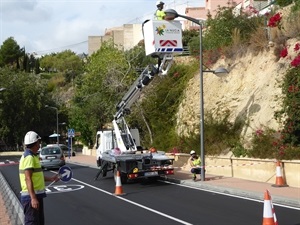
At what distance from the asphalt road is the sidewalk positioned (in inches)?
20.1

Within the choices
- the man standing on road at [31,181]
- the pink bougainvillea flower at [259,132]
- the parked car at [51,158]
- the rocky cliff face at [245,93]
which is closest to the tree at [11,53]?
the parked car at [51,158]

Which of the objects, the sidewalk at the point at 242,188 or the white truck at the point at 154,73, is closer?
the sidewalk at the point at 242,188

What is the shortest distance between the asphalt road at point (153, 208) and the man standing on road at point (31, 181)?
148 inches

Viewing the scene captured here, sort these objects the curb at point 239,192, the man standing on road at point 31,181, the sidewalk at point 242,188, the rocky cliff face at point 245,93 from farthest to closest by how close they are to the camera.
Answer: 1. the rocky cliff face at point 245,93
2. the sidewalk at point 242,188
3. the curb at point 239,192
4. the man standing on road at point 31,181

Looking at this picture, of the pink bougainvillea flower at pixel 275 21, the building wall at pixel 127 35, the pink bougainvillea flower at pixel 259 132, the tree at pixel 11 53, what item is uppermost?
the building wall at pixel 127 35

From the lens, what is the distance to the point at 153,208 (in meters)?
12.3

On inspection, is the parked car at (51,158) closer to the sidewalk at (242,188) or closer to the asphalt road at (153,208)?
the sidewalk at (242,188)

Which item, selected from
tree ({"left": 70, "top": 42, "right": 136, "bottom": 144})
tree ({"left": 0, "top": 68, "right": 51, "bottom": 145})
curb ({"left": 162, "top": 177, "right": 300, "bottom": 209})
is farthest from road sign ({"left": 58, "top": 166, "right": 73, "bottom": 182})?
tree ({"left": 0, "top": 68, "right": 51, "bottom": 145})

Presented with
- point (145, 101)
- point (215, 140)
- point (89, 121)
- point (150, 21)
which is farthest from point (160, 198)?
point (89, 121)

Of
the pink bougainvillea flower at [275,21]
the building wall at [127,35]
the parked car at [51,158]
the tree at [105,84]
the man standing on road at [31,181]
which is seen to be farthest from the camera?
the building wall at [127,35]

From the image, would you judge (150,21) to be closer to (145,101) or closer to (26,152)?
(26,152)

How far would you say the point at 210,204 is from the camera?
1270 centimetres

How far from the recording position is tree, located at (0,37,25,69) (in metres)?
106

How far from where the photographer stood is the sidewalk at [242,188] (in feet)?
41.6
